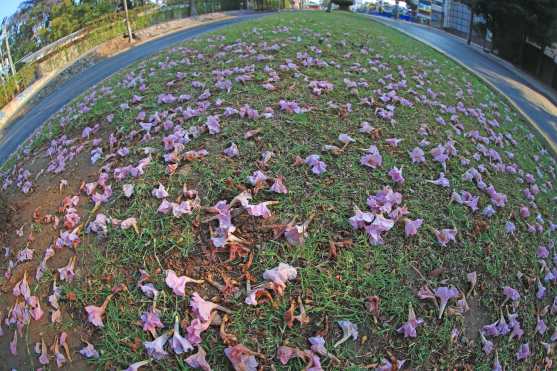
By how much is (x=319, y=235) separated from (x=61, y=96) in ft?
32.1

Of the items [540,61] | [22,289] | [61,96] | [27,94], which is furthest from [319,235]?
[540,61]

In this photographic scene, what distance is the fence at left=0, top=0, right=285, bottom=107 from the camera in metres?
11.5

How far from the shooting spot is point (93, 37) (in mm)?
15344

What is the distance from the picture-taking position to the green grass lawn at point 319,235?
256 cm

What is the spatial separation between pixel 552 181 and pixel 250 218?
170 inches

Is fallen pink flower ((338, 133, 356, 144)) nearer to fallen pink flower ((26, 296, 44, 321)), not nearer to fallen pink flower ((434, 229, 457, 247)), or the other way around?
fallen pink flower ((434, 229, 457, 247))

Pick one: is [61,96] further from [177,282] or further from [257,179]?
[177,282]

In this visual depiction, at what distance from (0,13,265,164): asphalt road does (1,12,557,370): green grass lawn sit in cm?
320

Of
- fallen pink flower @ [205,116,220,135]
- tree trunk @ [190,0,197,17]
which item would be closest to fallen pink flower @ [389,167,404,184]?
fallen pink flower @ [205,116,220,135]

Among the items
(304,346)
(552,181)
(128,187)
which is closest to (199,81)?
(128,187)

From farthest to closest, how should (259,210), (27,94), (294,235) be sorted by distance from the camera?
(27,94)
(259,210)
(294,235)

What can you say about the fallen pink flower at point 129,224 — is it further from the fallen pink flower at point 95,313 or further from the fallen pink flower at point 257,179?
the fallen pink flower at point 257,179

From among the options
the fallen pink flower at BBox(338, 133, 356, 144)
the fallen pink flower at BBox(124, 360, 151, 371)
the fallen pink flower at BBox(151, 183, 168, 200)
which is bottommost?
the fallen pink flower at BBox(124, 360, 151, 371)

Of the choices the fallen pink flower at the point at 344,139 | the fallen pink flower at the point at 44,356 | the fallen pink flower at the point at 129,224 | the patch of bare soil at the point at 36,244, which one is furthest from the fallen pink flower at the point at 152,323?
the fallen pink flower at the point at 344,139
